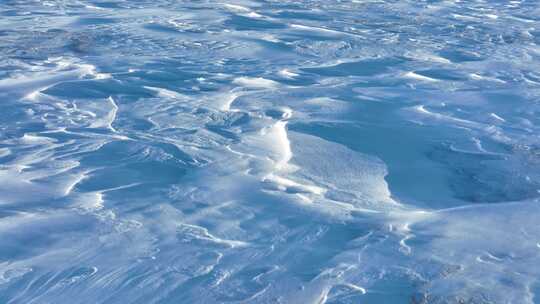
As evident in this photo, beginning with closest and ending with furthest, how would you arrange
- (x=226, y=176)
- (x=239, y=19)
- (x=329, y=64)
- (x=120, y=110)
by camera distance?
(x=226, y=176), (x=120, y=110), (x=329, y=64), (x=239, y=19)

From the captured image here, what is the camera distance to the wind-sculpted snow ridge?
192 centimetres

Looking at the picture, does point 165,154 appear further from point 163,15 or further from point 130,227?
point 163,15

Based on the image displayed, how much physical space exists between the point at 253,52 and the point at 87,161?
1953 mm

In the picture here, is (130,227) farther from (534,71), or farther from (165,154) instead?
(534,71)

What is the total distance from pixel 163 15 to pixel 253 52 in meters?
1.22

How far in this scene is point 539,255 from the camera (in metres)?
2.08

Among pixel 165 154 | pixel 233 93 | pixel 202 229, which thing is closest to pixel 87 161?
pixel 165 154

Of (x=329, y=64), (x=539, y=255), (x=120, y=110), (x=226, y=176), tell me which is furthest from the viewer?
(x=329, y=64)

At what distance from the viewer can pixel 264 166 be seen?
263 cm

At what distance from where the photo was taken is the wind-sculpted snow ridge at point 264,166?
75.7 inches

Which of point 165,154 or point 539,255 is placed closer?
point 539,255

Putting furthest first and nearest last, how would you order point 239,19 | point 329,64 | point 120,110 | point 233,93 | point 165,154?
point 239,19
point 329,64
point 233,93
point 120,110
point 165,154

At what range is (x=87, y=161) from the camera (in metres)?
2.65

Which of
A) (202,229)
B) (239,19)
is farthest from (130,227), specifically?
(239,19)
